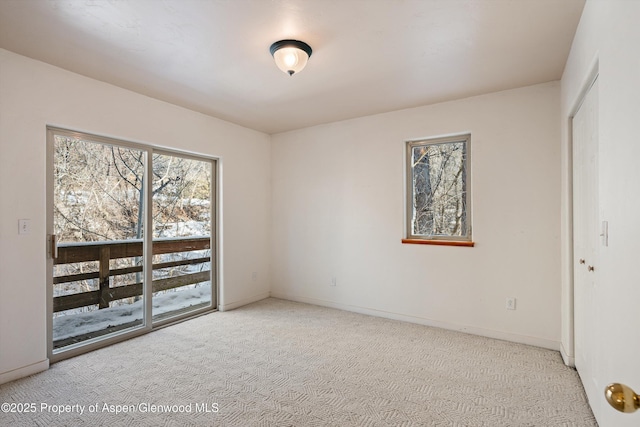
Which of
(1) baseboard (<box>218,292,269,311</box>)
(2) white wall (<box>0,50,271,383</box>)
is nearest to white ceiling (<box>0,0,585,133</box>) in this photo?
(2) white wall (<box>0,50,271,383</box>)

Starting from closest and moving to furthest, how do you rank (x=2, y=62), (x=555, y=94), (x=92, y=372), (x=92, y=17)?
(x=92, y=17) → (x=2, y=62) → (x=92, y=372) → (x=555, y=94)

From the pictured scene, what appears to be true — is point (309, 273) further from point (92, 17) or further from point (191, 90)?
point (92, 17)

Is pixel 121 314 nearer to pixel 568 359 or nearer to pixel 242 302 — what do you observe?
pixel 242 302

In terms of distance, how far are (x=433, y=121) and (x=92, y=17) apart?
10.4 feet

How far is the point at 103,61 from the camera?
2.63 meters

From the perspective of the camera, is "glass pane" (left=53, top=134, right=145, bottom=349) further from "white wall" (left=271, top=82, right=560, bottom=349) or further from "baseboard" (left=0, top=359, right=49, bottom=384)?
"white wall" (left=271, top=82, right=560, bottom=349)

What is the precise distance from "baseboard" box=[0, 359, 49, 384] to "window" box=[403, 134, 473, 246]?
3.58 metres

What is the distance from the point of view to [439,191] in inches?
147

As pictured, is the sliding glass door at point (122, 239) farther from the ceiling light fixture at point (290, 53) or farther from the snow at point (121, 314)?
the ceiling light fixture at point (290, 53)

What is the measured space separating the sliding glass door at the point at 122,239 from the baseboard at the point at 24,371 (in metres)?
0.16

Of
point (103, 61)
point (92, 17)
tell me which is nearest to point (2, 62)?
point (103, 61)

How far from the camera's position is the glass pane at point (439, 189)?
11.8 ft

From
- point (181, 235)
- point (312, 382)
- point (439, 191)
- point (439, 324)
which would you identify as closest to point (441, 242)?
point (439, 191)

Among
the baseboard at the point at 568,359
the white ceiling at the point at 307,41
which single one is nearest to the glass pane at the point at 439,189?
the white ceiling at the point at 307,41
